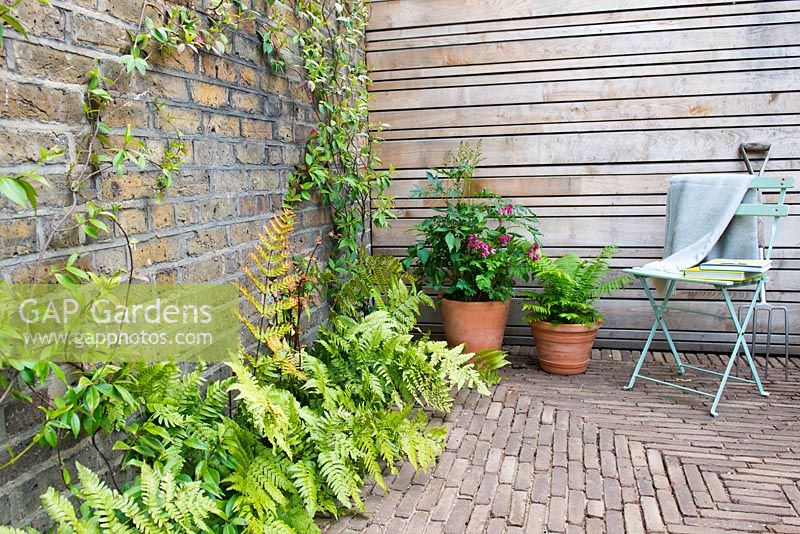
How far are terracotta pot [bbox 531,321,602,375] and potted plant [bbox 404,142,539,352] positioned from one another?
30 cm

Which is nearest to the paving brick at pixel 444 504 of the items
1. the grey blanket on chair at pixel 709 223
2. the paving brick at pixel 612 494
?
the paving brick at pixel 612 494

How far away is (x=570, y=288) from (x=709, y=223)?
921 mm

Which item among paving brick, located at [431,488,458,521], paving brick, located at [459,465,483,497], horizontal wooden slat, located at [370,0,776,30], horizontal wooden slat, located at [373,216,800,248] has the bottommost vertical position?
paving brick, located at [431,488,458,521]

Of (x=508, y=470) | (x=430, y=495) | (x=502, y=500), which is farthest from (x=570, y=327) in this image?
(x=430, y=495)

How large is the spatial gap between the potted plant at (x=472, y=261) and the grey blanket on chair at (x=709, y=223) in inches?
34.8

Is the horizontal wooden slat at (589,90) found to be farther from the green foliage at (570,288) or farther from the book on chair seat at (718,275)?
the book on chair seat at (718,275)

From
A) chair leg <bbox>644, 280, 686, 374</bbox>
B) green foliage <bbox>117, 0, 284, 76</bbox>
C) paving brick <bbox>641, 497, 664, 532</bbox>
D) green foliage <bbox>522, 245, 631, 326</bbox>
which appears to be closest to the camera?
green foliage <bbox>117, 0, 284, 76</bbox>

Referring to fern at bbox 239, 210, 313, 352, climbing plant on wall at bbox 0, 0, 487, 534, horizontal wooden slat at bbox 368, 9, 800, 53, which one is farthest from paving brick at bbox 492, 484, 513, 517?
horizontal wooden slat at bbox 368, 9, 800, 53

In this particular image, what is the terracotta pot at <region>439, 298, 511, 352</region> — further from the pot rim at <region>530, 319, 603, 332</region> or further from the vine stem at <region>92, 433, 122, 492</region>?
the vine stem at <region>92, 433, 122, 492</region>

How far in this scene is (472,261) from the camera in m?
3.91

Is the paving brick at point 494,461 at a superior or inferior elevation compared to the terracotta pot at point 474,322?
inferior

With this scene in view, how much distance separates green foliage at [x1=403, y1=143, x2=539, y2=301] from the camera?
3.96 meters

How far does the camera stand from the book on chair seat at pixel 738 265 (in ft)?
10.9

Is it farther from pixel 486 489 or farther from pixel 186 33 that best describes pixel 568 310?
pixel 186 33
